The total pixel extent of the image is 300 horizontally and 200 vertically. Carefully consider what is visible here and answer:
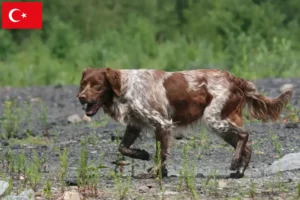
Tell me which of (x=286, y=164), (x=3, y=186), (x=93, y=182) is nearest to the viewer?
(x=3, y=186)

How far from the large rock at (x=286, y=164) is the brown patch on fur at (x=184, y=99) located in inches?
36.6

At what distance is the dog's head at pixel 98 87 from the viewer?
9.78 meters

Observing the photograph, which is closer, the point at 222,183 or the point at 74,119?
the point at 222,183

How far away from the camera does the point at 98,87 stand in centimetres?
982

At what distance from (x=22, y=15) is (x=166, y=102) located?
2140cm

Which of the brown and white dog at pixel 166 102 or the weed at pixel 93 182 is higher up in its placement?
the brown and white dog at pixel 166 102

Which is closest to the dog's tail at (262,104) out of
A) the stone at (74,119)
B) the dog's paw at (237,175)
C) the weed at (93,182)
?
the dog's paw at (237,175)

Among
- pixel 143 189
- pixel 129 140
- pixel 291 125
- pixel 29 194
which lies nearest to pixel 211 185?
pixel 143 189

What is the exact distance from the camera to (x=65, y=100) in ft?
62.1

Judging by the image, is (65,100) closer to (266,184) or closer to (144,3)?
(266,184)

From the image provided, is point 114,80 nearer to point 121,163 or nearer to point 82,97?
point 82,97

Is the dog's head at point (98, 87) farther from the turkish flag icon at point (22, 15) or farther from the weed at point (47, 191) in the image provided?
the turkish flag icon at point (22, 15)

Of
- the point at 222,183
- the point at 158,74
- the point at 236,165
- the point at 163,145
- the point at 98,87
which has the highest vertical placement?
the point at 158,74

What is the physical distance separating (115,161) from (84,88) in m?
1.26
